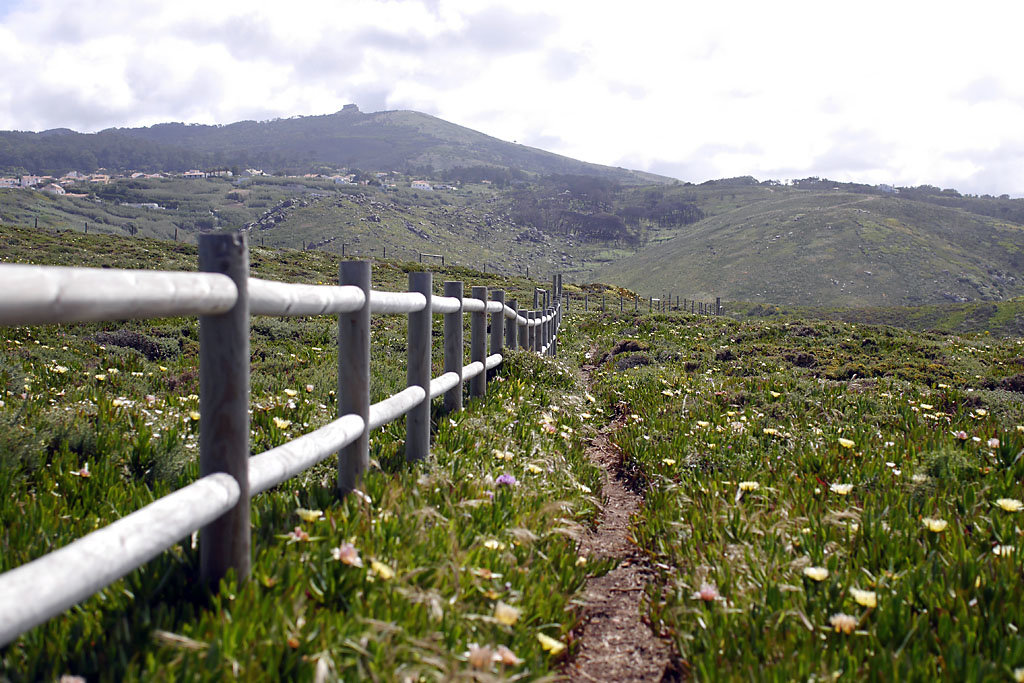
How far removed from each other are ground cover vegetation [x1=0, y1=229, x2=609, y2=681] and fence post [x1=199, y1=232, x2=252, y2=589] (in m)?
0.15

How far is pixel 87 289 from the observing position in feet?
5.27

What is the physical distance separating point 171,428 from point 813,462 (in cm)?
425

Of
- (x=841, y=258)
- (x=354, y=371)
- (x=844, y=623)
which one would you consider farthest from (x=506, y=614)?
(x=841, y=258)

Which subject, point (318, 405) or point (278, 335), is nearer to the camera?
point (318, 405)

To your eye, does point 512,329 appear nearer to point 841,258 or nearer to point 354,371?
point 354,371

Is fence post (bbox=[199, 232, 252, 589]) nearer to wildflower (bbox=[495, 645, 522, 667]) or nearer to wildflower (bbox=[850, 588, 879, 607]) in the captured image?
wildflower (bbox=[495, 645, 522, 667])

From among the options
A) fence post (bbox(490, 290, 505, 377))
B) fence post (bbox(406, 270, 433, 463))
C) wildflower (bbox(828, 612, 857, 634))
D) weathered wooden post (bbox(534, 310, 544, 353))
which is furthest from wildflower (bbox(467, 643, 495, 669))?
weathered wooden post (bbox(534, 310, 544, 353))

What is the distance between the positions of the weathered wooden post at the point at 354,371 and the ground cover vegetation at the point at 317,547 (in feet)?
0.52

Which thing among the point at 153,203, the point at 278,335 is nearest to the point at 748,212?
the point at 153,203

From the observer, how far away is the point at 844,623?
94.1 inches

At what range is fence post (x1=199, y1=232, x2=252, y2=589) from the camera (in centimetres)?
227

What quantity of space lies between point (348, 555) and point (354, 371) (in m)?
1.15

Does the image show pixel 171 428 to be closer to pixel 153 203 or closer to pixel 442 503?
pixel 442 503

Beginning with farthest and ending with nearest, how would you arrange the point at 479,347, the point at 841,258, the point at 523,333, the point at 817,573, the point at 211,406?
the point at 841,258 → the point at 523,333 → the point at 479,347 → the point at 817,573 → the point at 211,406
